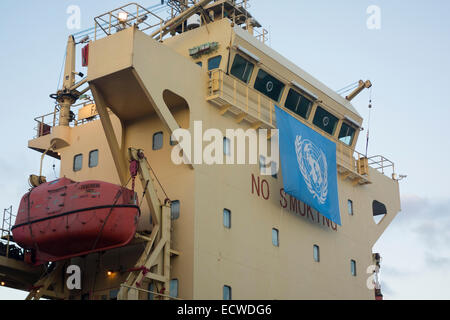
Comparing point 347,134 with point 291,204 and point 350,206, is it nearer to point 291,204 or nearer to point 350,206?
point 350,206

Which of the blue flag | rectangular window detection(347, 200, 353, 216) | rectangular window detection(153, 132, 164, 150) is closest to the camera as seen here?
rectangular window detection(153, 132, 164, 150)

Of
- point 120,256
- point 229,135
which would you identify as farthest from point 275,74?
point 120,256

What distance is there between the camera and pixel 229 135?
31344 mm

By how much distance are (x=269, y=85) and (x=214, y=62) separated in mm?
3042

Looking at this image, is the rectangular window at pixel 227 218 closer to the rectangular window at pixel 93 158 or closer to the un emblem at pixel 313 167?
the un emblem at pixel 313 167

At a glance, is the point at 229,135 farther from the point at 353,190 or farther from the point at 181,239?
the point at 353,190

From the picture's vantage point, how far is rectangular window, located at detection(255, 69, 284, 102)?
33156 mm

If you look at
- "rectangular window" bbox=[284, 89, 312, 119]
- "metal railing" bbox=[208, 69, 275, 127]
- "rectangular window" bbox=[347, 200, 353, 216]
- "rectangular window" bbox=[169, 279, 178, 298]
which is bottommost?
"rectangular window" bbox=[169, 279, 178, 298]

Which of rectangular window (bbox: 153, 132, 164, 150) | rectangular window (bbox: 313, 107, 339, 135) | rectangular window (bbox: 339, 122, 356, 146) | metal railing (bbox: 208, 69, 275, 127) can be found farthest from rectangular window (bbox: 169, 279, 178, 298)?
rectangular window (bbox: 339, 122, 356, 146)

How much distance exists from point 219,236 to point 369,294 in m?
11.2

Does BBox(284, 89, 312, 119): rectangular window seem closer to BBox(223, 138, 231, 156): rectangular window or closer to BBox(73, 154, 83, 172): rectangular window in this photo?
BBox(223, 138, 231, 156): rectangular window

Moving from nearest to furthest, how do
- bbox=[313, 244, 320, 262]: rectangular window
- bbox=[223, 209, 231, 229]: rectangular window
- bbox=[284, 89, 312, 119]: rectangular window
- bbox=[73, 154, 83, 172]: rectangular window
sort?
bbox=[223, 209, 231, 229]: rectangular window < bbox=[73, 154, 83, 172]: rectangular window < bbox=[313, 244, 320, 262]: rectangular window < bbox=[284, 89, 312, 119]: rectangular window

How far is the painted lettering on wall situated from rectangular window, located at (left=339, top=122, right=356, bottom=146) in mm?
4789

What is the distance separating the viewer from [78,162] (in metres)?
33.5
